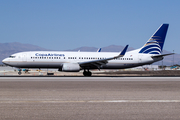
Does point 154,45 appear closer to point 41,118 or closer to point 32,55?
point 32,55

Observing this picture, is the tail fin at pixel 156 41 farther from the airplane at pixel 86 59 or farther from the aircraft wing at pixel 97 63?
the aircraft wing at pixel 97 63

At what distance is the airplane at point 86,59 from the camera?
3675 cm

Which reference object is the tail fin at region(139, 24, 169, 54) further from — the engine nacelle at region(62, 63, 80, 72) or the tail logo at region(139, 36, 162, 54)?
the engine nacelle at region(62, 63, 80, 72)

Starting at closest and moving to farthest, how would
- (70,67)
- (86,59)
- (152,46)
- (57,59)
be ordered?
(70,67), (57,59), (86,59), (152,46)

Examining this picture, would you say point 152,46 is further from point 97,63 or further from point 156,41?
point 97,63

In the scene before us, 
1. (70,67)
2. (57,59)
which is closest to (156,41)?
(70,67)

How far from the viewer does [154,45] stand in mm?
41469

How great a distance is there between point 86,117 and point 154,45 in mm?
35328

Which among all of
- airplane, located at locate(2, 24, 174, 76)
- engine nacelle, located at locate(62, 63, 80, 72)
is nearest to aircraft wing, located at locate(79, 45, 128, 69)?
airplane, located at locate(2, 24, 174, 76)

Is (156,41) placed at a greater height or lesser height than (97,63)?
greater

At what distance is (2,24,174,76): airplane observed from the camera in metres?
36.8

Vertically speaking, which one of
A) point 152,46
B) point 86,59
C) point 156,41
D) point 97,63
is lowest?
point 97,63

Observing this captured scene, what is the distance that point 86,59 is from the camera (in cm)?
3872

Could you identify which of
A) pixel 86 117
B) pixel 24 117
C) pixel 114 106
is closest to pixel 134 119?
pixel 86 117
